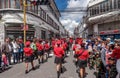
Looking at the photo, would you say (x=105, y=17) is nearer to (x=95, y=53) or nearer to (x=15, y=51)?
(x=15, y=51)

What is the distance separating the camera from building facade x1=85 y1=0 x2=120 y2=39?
4253 centimetres

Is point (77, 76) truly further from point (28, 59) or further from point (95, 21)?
point (95, 21)

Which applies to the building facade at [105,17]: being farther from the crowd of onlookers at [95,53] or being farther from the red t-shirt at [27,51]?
the red t-shirt at [27,51]

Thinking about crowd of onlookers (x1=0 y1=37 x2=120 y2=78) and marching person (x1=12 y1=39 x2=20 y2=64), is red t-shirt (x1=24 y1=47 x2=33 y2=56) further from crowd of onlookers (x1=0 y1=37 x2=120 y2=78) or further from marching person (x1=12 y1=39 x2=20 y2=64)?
marching person (x1=12 y1=39 x2=20 y2=64)

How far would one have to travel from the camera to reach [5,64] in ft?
49.8

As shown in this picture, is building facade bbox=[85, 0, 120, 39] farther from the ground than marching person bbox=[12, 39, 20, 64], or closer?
farther from the ground

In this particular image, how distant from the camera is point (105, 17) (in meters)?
45.8

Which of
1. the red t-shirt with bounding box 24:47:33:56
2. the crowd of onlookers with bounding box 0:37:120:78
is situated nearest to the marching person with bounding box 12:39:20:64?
the crowd of onlookers with bounding box 0:37:120:78

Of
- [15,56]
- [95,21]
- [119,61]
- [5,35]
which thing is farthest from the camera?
[95,21]

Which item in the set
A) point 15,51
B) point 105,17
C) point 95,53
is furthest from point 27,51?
point 105,17

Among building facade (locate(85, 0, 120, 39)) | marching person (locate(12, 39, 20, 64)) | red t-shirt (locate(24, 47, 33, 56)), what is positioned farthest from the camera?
building facade (locate(85, 0, 120, 39))

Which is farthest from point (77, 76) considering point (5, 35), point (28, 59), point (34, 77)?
point (5, 35)

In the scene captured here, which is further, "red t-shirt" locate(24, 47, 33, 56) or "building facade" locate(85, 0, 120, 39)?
"building facade" locate(85, 0, 120, 39)

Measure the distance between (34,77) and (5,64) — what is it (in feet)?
11.6
